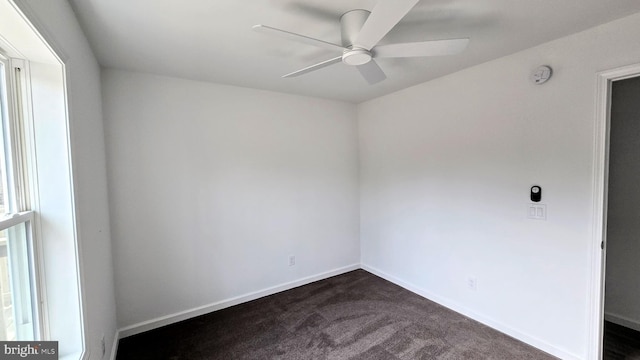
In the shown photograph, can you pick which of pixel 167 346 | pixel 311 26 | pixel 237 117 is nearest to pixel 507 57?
pixel 311 26

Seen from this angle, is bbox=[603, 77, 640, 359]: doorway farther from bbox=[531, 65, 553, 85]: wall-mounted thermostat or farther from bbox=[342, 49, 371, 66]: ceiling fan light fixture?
bbox=[342, 49, 371, 66]: ceiling fan light fixture

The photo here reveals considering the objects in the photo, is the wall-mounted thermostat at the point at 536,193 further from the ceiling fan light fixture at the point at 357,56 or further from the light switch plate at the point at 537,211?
the ceiling fan light fixture at the point at 357,56

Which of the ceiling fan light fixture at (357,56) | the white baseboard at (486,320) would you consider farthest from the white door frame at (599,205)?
the ceiling fan light fixture at (357,56)

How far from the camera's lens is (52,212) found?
50.6 inches

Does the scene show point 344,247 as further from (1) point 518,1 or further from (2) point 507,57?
(1) point 518,1

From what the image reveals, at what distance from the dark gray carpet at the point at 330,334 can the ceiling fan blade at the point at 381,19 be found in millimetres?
2241

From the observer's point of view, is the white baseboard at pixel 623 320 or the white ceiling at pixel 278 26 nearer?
the white ceiling at pixel 278 26

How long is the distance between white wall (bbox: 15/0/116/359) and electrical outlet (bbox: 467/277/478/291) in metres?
2.97

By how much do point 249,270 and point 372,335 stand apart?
1468mm

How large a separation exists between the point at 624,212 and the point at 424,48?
2683mm

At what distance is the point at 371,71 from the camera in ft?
6.03

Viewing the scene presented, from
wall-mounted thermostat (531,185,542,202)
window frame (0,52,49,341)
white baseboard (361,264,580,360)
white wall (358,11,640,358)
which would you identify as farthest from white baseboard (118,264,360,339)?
wall-mounted thermostat (531,185,542,202)

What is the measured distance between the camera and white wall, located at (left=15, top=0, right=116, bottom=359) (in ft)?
→ 4.10

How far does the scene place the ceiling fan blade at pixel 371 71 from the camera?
175cm
